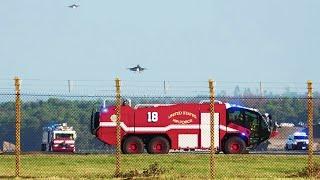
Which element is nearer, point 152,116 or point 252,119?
point 152,116

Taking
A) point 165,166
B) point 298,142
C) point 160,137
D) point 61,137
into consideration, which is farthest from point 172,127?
point 298,142

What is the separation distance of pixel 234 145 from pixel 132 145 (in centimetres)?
469

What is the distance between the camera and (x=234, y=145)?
4953cm

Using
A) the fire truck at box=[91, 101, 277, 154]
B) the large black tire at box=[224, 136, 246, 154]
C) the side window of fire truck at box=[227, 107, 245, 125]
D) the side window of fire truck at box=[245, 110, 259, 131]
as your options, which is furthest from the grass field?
the side window of fire truck at box=[245, 110, 259, 131]

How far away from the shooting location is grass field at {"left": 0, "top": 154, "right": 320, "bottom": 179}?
30.4 metres

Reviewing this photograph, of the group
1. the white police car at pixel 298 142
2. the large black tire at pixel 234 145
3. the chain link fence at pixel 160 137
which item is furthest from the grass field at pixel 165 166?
the white police car at pixel 298 142

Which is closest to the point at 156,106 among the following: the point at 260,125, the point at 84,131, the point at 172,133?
the point at 172,133

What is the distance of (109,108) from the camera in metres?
49.7

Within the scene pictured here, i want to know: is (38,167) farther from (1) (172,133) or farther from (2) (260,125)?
(2) (260,125)

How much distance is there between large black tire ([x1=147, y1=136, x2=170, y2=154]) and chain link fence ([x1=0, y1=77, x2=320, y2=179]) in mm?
45

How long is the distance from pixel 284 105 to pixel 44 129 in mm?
A: 17181

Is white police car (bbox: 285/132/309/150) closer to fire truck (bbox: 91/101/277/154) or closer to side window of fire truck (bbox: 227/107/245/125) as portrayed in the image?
side window of fire truck (bbox: 227/107/245/125)

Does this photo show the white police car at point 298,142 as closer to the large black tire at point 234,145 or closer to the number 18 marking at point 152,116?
the large black tire at point 234,145

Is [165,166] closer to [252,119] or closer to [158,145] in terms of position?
[158,145]
